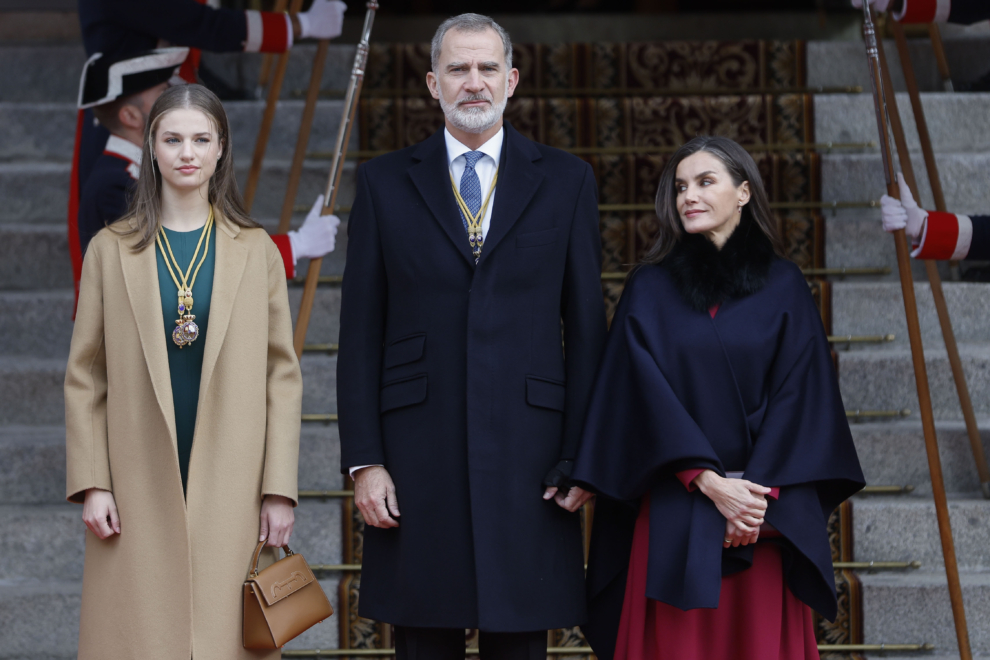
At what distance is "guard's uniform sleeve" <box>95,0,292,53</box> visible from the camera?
311 centimetres

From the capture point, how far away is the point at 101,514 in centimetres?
202

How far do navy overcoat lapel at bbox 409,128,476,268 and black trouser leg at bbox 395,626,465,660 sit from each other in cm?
73

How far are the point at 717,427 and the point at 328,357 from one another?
1706 millimetres

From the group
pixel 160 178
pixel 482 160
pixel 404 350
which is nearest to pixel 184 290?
pixel 160 178

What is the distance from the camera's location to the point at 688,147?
7.77 ft

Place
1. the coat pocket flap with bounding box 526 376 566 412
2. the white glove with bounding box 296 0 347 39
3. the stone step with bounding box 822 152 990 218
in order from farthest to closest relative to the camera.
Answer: the stone step with bounding box 822 152 990 218, the white glove with bounding box 296 0 347 39, the coat pocket flap with bounding box 526 376 566 412

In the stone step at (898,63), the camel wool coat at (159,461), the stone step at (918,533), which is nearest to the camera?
the camel wool coat at (159,461)

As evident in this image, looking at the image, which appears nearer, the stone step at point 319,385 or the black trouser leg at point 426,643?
the black trouser leg at point 426,643

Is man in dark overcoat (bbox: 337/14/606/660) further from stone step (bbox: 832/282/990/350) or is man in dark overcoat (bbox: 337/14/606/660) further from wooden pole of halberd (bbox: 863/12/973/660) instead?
stone step (bbox: 832/282/990/350)

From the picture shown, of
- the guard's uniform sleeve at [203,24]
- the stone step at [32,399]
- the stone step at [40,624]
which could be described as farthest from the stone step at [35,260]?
the stone step at [40,624]

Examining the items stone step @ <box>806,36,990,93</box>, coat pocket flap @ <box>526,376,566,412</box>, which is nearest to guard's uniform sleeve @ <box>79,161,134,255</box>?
coat pocket flap @ <box>526,376,566,412</box>

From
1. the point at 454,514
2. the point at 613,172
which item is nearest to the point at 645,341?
the point at 454,514

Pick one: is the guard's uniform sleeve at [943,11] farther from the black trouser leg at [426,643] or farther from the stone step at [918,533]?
the black trouser leg at [426,643]

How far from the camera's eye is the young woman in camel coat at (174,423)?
A: 201 centimetres
